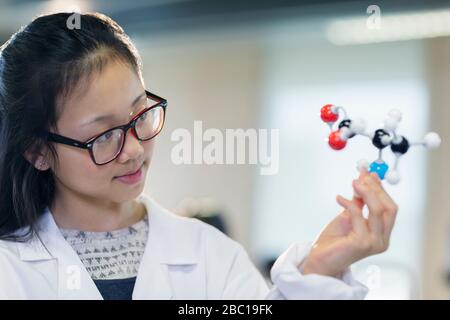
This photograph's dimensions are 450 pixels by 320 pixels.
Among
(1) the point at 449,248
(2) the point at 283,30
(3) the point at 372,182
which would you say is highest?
(2) the point at 283,30

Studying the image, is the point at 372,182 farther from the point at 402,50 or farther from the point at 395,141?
the point at 402,50

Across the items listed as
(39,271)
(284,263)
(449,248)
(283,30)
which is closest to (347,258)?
(284,263)

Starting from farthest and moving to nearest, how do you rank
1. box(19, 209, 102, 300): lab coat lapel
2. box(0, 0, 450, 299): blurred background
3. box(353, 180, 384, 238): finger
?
box(0, 0, 450, 299): blurred background → box(19, 209, 102, 300): lab coat lapel → box(353, 180, 384, 238): finger

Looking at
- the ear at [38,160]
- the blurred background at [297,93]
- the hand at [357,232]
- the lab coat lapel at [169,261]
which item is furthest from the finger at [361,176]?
the blurred background at [297,93]

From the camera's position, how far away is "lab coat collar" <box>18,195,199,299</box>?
0.69 metres

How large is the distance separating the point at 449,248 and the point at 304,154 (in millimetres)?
664

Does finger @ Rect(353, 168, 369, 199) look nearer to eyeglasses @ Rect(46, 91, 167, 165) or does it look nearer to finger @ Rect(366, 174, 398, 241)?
finger @ Rect(366, 174, 398, 241)

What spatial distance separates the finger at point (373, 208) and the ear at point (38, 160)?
0.38 meters

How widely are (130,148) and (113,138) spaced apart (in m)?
0.02

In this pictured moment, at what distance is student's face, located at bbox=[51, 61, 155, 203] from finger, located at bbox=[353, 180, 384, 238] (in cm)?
26

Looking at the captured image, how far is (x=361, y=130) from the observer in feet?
1.91

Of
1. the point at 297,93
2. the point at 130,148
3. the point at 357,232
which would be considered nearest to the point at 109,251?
the point at 130,148

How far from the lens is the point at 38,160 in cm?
71

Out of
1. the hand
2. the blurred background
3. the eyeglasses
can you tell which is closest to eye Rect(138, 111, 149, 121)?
the eyeglasses
